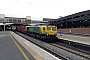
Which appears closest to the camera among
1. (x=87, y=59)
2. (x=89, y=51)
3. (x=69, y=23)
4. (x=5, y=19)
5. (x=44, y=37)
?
(x=87, y=59)

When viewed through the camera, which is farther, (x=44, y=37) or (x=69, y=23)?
(x=69, y=23)

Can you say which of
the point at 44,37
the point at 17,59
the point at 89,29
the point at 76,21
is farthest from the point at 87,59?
the point at 76,21

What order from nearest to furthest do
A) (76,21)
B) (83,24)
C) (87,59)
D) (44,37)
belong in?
(87,59), (44,37), (83,24), (76,21)

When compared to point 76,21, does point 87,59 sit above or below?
below

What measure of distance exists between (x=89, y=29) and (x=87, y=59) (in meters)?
31.3

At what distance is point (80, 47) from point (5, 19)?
123 meters

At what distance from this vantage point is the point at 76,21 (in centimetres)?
6059

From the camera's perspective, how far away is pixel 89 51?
1769cm

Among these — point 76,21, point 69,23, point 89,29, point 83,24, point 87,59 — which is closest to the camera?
point 87,59

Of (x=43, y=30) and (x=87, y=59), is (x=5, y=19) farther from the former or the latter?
(x=87, y=59)

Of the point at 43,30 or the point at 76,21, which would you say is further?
the point at 76,21

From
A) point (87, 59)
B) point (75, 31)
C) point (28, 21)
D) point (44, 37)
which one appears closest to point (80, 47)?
point (87, 59)

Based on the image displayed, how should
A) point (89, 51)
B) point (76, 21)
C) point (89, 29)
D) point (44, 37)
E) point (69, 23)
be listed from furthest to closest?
point (69, 23)
point (76, 21)
point (89, 29)
point (44, 37)
point (89, 51)

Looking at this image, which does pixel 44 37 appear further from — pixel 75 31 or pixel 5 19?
pixel 5 19
